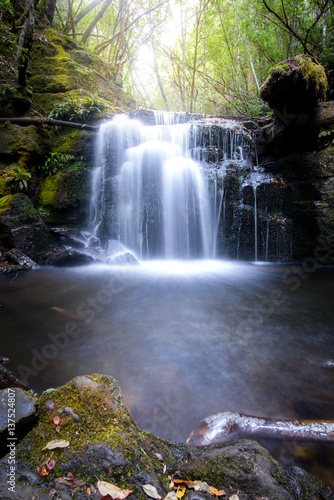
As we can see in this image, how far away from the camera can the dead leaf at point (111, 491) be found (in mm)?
916

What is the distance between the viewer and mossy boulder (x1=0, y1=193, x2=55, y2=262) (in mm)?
6316

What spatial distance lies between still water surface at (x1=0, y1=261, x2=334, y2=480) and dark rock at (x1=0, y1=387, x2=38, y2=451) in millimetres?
880

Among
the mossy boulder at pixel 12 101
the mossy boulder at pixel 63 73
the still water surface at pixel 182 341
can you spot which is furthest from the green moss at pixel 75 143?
the still water surface at pixel 182 341

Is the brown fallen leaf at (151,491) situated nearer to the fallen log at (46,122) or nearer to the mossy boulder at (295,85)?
the mossy boulder at (295,85)

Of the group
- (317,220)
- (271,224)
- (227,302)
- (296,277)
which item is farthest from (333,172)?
(227,302)

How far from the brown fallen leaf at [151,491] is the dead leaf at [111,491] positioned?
0.21 feet

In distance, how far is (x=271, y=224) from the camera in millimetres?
7082

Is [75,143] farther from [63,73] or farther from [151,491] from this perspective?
[151,491]

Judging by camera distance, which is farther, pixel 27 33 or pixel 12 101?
pixel 12 101

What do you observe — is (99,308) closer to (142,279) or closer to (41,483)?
(142,279)

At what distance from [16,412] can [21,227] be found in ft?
20.7

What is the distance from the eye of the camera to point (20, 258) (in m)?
6.10

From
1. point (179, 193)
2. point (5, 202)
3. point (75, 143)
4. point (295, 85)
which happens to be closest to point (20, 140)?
point (75, 143)

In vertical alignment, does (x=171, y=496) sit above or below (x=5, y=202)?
below
